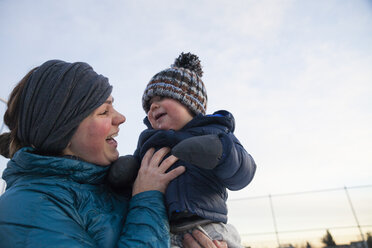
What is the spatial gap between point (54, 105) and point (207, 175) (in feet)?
3.05

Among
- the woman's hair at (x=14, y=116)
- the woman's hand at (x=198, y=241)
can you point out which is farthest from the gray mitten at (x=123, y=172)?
the woman's hair at (x=14, y=116)

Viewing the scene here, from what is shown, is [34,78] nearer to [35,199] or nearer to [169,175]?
[35,199]

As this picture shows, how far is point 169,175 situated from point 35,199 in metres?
0.62

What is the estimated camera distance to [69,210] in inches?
42.0

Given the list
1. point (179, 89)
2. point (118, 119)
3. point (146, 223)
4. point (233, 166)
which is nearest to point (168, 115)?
point (179, 89)

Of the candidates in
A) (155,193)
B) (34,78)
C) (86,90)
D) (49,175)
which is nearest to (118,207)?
(155,193)

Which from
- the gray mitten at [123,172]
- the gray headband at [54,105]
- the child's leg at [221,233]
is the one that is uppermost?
the gray headband at [54,105]

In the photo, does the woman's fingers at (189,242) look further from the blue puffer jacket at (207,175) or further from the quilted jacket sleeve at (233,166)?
the quilted jacket sleeve at (233,166)

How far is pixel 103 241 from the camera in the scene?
1.05 meters

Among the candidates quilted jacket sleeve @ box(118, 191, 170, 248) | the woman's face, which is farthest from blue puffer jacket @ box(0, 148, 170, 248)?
the woman's face

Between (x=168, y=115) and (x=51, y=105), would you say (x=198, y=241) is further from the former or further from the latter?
(x=51, y=105)

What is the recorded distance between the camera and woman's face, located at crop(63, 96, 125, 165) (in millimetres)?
1384

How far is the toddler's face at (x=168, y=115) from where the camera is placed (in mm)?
1673

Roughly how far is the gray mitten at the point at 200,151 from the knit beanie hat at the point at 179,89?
0.80 metres
